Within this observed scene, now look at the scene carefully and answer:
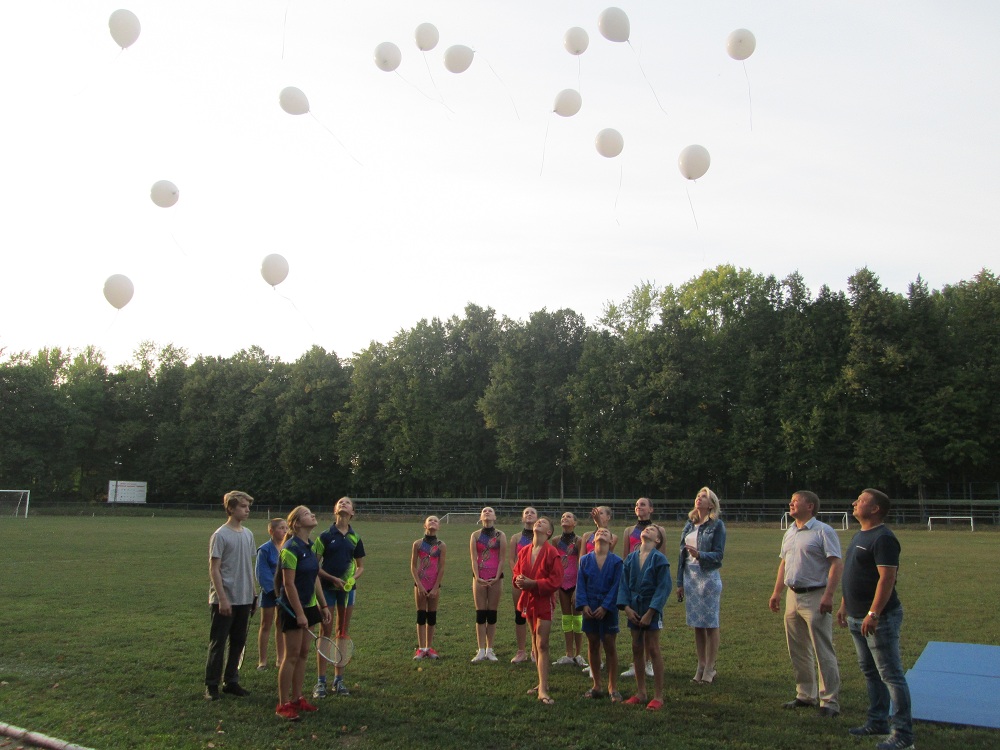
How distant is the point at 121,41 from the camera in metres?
10.7

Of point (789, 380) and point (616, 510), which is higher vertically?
point (789, 380)

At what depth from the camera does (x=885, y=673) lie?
6.30 metres

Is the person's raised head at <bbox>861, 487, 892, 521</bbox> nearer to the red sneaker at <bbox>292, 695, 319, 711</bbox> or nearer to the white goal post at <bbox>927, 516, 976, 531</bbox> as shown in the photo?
the red sneaker at <bbox>292, 695, 319, 711</bbox>

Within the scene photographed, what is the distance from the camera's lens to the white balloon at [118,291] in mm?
12172

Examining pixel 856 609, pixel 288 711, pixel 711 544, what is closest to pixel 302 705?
pixel 288 711

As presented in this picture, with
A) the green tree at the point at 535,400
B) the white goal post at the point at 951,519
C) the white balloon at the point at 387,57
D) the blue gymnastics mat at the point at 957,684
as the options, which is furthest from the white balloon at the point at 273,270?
the green tree at the point at 535,400

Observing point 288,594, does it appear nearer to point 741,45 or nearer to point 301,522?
point 301,522

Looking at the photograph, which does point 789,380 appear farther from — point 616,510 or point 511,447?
point 511,447

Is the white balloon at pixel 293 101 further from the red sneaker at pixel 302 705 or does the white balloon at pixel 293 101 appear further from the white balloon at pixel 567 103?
the red sneaker at pixel 302 705

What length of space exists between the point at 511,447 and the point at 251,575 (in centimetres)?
4751

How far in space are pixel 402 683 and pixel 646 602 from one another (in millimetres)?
2807

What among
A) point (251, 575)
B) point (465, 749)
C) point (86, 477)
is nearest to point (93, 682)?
point (251, 575)

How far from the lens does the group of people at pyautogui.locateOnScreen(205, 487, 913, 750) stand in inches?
256

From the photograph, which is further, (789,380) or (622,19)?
(789,380)
